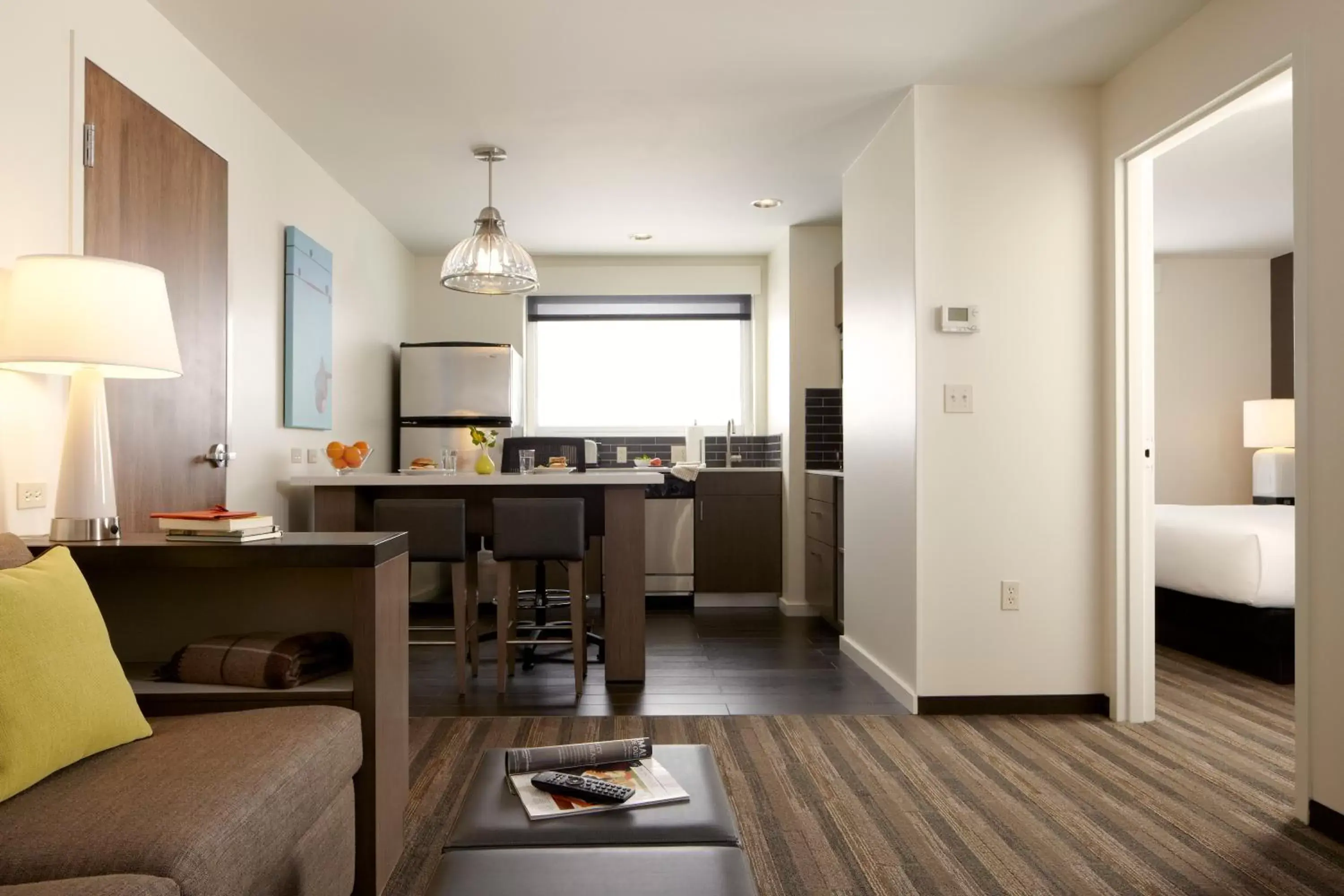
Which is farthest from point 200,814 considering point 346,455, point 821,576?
point 821,576

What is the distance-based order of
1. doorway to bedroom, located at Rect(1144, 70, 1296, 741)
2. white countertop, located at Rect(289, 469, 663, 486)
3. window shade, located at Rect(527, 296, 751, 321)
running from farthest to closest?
window shade, located at Rect(527, 296, 751, 321), white countertop, located at Rect(289, 469, 663, 486), doorway to bedroom, located at Rect(1144, 70, 1296, 741)

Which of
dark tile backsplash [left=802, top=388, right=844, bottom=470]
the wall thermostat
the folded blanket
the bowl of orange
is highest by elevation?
the wall thermostat

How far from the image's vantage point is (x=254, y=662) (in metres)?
2.14

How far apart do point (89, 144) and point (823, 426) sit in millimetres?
4291

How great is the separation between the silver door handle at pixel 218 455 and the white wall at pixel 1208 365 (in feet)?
20.1

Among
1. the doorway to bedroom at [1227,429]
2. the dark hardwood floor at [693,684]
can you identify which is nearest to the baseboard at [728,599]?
the dark hardwood floor at [693,684]

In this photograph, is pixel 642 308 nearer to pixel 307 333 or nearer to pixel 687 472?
pixel 687 472

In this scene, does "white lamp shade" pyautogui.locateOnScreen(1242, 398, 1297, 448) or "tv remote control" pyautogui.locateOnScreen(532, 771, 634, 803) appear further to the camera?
"white lamp shade" pyautogui.locateOnScreen(1242, 398, 1297, 448)

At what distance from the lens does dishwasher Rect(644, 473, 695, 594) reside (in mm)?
6117

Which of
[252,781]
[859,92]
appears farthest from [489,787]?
[859,92]

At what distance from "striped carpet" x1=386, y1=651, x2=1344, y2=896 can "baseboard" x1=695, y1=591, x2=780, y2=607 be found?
8.49 ft

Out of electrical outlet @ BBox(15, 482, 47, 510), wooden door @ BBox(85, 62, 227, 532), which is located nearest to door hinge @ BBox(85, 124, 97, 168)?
wooden door @ BBox(85, 62, 227, 532)

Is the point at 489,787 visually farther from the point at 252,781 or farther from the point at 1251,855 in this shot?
the point at 1251,855

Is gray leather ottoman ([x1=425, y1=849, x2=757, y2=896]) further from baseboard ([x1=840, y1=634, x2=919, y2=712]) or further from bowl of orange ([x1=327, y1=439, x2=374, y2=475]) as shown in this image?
bowl of orange ([x1=327, y1=439, x2=374, y2=475])
